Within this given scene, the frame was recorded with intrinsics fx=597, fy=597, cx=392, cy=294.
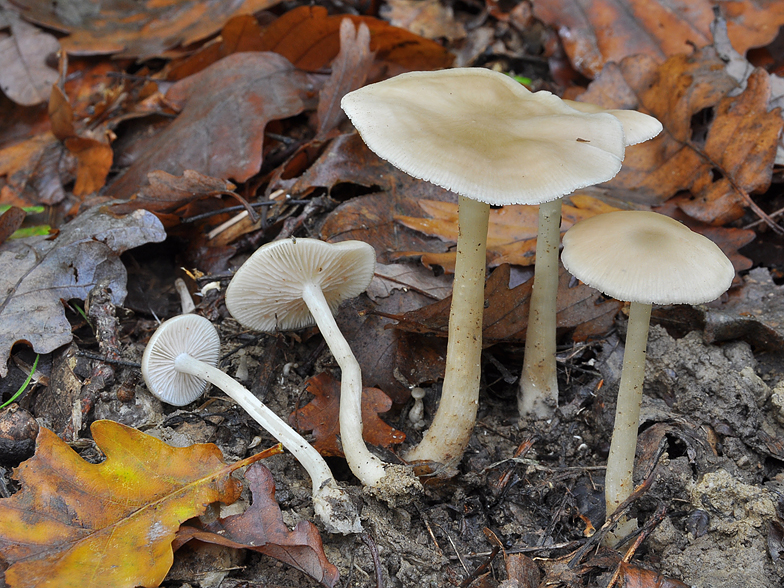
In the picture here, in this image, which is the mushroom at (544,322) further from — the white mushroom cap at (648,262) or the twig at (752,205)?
the twig at (752,205)

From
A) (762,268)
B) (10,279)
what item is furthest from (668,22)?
(10,279)

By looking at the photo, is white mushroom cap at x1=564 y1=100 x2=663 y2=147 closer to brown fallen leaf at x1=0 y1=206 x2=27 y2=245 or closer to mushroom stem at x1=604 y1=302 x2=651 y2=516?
mushroom stem at x1=604 y1=302 x2=651 y2=516

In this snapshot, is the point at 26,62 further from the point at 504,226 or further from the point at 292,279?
the point at 504,226

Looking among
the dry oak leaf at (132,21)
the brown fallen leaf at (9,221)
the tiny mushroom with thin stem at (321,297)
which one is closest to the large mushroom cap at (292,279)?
the tiny mushroom with thin stem at (321,297)

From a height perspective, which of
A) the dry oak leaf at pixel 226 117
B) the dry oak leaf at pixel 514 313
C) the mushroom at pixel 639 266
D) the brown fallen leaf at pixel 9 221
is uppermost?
→ the mushroom at pixel 639 266

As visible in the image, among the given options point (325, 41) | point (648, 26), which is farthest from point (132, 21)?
point (648, 26)

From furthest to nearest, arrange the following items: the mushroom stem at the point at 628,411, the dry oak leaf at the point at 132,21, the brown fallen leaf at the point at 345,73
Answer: the dry oak leaf at the point at 132,21
the brown fallen leaf at the point at 345,73
the mushroom stem at the point at 628,411

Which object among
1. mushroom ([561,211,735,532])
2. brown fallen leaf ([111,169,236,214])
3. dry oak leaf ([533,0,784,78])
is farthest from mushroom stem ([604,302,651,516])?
dry oak leaf ([533,0,784,78])
